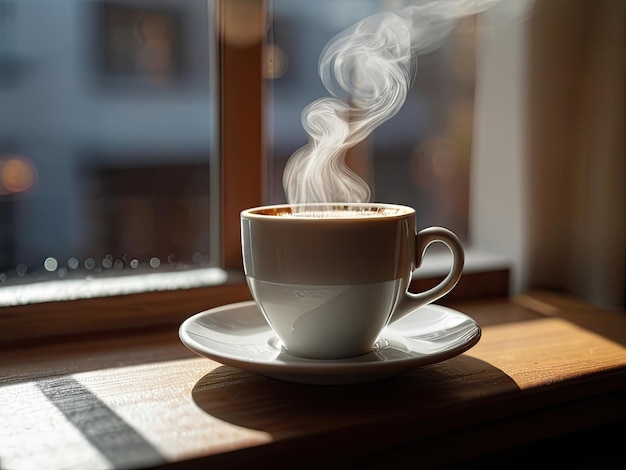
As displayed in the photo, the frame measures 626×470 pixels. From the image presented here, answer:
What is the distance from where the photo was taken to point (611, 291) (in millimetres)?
1013

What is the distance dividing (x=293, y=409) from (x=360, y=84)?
0.58 meters

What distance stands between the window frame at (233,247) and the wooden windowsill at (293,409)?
0.12 ft

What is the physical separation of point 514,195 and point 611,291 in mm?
219

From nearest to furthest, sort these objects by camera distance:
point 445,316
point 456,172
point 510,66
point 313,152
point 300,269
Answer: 1. point 300,269
2. point 445,316
3. point 313,152
4. point 510,66
5. point 456,172

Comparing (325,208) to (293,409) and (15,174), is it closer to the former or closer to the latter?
(293,409)

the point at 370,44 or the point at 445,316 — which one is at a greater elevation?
the point at 370,44

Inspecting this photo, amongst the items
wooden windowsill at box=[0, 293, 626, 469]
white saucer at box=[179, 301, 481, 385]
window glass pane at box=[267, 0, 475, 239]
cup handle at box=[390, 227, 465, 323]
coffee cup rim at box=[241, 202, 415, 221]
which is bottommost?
wooden windowsill at box=[0, 293, 626, 469]

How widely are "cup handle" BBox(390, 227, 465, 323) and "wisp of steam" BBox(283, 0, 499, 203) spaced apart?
222 millimetres

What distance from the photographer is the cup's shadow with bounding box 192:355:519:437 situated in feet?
1.89

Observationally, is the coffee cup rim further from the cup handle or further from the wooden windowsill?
the wooden windowsill

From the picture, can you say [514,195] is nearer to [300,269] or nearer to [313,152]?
Answer: [313,152]

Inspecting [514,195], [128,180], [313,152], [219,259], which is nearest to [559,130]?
[514,195]

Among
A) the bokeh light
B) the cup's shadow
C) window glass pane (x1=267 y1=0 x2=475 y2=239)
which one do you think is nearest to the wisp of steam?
window glass pane (x1=267 y1=0 x2=475 y2=239)

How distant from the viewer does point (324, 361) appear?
2.10 feet
